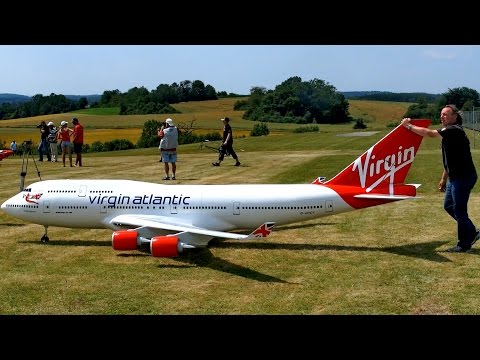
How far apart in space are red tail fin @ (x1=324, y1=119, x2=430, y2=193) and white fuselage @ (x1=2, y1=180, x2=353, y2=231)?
1.03 meters

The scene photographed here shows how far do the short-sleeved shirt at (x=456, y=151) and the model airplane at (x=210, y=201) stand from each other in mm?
1397

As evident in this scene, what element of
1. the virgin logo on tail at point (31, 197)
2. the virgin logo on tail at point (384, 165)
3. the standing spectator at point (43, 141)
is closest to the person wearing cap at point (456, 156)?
the virgin logo on tail at point (384, 165)

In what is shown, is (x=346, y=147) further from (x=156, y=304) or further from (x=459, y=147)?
(x=156, y=304)

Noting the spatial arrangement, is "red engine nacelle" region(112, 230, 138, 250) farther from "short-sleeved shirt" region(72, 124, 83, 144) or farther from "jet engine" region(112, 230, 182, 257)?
"short-sleeved shirt" region(72, 124, 83, 144)

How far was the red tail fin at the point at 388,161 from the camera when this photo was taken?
1678 cm

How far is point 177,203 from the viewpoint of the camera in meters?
17.3

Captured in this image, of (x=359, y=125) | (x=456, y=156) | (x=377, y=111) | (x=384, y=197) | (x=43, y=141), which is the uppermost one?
(x=377, y=111)

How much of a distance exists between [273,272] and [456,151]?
18.7ft

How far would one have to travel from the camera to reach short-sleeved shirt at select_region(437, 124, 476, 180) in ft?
49.4

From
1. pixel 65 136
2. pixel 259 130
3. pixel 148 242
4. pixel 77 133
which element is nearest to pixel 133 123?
pixel 259 130

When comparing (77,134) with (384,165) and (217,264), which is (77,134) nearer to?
(217,264)

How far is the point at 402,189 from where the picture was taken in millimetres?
16781

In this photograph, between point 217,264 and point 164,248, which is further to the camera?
point 217,264

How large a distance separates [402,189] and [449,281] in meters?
3.76
